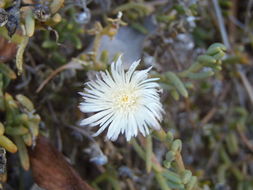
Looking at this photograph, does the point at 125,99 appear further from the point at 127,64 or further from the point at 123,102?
the point at 127,64

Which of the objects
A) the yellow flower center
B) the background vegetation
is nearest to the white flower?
the yellow flower center

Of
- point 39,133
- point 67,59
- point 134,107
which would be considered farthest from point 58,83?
point 134,107

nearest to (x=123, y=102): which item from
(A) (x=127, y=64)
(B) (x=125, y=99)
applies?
(B) (x=125, y=99)

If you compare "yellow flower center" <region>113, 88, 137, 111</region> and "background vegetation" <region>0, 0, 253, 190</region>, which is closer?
"yellow flower center" <region>113, 88, 137, 111</region>

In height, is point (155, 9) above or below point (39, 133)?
above

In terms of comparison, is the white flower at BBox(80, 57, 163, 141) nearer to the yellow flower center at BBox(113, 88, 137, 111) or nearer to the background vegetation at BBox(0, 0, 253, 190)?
the yellow flower center at BBox(113, 88, 137, 111)

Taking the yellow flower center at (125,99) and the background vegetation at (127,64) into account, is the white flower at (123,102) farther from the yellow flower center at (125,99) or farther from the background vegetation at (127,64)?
the background vegetation at (127,64)

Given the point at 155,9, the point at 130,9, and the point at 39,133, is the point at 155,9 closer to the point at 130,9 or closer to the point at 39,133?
the point at 130,9

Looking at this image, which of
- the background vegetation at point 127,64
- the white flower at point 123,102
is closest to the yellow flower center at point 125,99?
the white flower at point 123,102
